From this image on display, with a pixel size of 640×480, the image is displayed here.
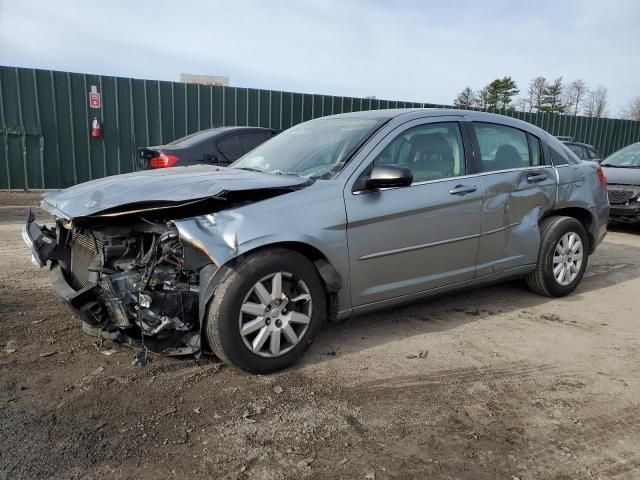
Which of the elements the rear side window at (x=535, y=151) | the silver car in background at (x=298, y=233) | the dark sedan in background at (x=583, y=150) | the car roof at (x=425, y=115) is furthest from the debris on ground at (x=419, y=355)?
the dark sedan in background at (x=583, y=150)

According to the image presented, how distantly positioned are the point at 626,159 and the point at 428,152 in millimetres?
7336

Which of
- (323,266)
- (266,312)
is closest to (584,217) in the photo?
(323,266)

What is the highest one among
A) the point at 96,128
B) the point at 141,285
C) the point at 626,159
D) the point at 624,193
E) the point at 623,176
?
the point at 96,128

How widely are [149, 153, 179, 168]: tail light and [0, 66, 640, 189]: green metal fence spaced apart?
4946 millimetres

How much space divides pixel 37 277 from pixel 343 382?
11.6 ft

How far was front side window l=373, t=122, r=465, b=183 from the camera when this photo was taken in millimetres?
3812

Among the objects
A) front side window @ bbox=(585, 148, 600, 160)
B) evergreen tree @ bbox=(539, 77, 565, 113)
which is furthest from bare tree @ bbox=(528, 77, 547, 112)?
front side window @ bbox=(585, 148, 600, 160)

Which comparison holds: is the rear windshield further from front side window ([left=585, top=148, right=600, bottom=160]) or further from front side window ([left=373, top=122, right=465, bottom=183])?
front side window ([left=585, top=148, right=600, bottom=160])

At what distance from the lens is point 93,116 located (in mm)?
11445

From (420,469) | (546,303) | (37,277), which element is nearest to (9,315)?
(37,277)

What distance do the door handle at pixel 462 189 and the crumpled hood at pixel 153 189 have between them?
1207 millimetres

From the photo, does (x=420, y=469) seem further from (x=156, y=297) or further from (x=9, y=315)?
(x=9, y=315)

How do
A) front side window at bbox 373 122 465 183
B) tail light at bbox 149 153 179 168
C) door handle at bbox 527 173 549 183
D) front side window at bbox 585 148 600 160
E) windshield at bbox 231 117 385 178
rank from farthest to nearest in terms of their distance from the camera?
1. front side window at bbox 585 148 600 160
2. tail light at bbox 149 153 179 168
3. door handle at bbox 527 173 549 183
4. front side window at bbox 373 122 465 183
5. windshield at bbox 231 117 385 178

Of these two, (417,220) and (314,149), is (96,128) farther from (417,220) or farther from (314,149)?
(417,220)
